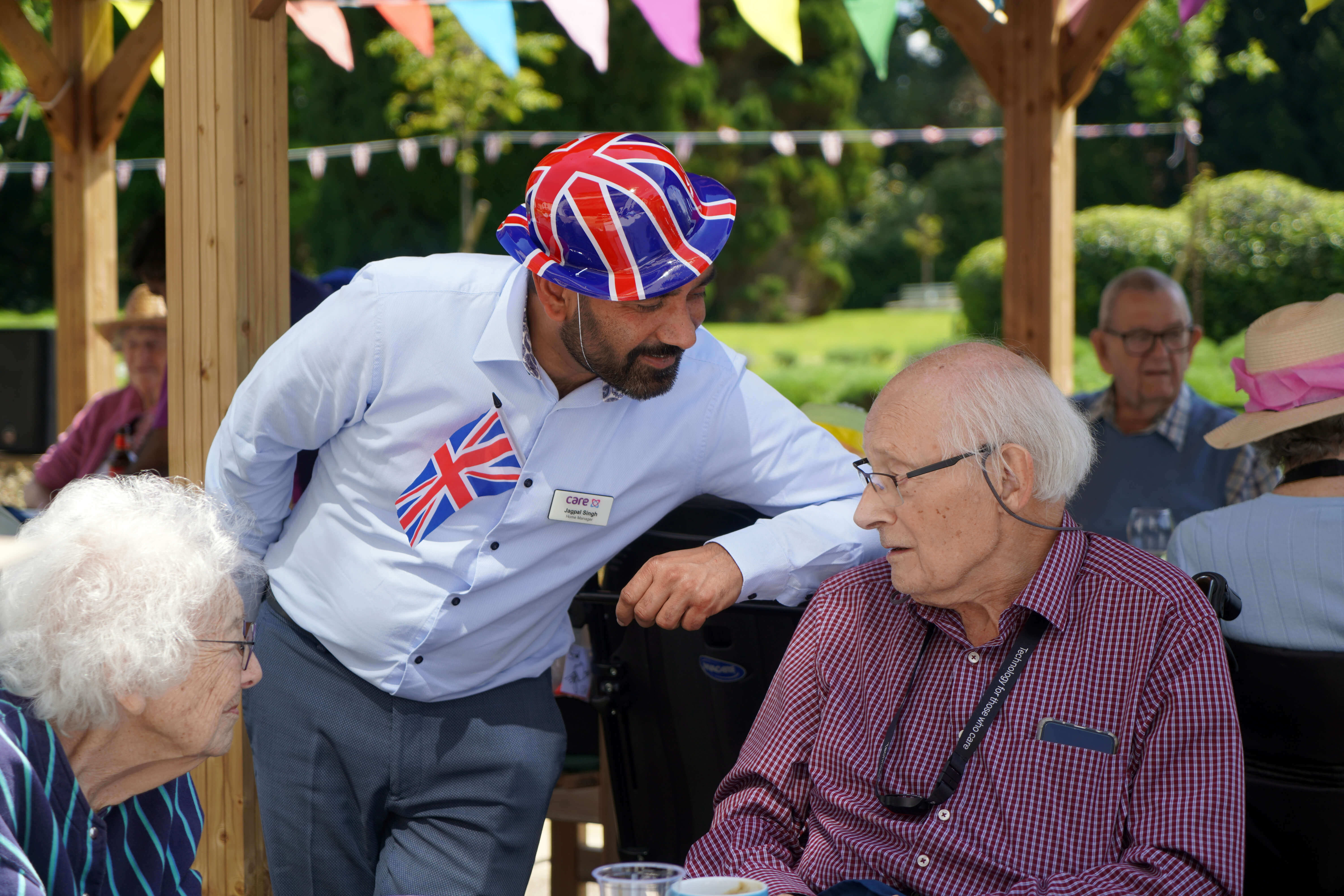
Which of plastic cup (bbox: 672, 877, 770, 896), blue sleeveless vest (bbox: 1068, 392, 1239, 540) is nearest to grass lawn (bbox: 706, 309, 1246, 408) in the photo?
blue sleeveless vest (bbox: 1068, 392, 1239, 540)

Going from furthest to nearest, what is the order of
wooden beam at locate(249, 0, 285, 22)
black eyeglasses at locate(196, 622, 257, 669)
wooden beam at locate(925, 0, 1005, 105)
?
wooden beam at locate(925, 0, 1005, 105) → wooden beam at locate(249, 0, 285, 22) → black eyeglasses at locate(196, 622, 257, 669)

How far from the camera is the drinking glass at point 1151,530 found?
3.18m

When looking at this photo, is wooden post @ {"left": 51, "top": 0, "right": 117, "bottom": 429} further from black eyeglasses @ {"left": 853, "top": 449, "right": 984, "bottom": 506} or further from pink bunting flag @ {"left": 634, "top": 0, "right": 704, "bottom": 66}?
black eyeglasses @ {"left": 853, "top": 449, "right": 984, "bottom": 506}

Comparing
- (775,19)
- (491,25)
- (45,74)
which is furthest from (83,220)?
(775,19)

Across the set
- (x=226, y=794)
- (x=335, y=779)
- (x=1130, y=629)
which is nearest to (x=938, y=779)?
(x=1130, y=629)

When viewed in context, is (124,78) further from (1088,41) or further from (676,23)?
(1088,41)

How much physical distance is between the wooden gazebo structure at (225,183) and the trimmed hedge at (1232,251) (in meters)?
8.36

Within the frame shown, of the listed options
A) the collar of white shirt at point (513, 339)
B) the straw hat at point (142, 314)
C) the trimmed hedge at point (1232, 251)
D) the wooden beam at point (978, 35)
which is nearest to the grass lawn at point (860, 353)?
the trimmed hedge at point (1232, 251)

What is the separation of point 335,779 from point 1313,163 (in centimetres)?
1912

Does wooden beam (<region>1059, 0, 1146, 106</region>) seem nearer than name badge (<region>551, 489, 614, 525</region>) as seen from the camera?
No

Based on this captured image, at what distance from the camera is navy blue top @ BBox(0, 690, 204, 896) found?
1336 mm

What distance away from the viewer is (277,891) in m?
2.21

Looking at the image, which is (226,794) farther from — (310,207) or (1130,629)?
(310,207)

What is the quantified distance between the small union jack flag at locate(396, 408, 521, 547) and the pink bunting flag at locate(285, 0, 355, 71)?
3613mm
